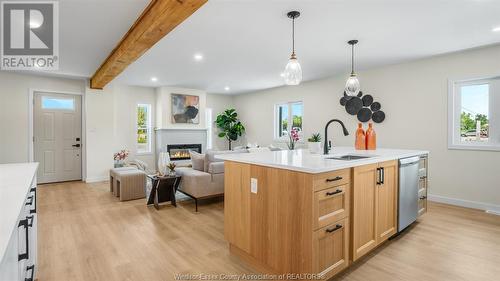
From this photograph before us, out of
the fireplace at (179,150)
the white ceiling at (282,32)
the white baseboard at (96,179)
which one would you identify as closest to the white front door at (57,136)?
the white baseboard at (96,179)

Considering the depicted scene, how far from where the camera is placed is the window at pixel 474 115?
3.71 metres

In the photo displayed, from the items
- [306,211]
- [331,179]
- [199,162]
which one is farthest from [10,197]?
[199,162]

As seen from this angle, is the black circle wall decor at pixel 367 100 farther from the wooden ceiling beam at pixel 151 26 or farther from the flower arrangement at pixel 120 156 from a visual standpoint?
the flower arrangement at pixel 120 156

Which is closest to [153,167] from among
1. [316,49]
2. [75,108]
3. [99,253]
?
[75,108]

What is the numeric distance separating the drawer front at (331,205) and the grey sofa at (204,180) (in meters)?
2.35

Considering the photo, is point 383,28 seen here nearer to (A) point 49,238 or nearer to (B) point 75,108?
(A) point 49,238

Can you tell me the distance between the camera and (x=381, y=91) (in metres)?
4.82

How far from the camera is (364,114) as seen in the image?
5066mm

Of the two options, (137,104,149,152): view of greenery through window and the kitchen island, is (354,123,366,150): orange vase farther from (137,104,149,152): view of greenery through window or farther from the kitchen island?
(137,104,149,152): view of greenery through window

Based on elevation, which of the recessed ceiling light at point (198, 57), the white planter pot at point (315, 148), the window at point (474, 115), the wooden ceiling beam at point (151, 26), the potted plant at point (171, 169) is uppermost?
the recessed ceiling light at point (198, 57)

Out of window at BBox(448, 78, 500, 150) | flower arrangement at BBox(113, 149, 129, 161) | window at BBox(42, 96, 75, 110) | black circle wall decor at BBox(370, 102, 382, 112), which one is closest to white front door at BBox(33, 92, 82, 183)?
window at BBox(42, 96, 75, 110)

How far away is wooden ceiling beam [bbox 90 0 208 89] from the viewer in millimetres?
2203

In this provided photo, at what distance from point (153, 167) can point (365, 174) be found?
624 centimetres

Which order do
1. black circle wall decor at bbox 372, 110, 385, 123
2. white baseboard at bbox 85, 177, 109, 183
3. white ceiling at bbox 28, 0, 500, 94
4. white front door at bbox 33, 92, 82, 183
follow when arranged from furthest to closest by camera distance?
white baseboard at bbox 85, 177, 109, 183 → white front door at bbox 33, 92, 82, 183 → black circle wall decor at bbox 372, 110, 385, 123 → white ceiling at bbox 28, 0, 500, 94
